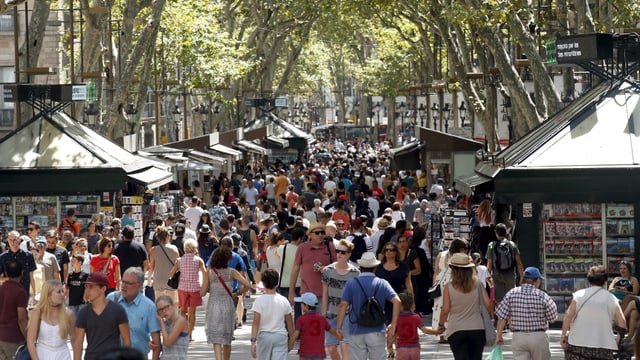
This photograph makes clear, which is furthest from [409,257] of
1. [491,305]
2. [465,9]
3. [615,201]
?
[465,9]

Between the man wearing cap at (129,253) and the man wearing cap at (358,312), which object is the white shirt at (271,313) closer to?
the man wearing cap at (358,312)

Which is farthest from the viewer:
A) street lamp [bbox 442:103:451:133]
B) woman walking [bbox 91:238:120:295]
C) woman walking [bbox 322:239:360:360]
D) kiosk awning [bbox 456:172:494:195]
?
street lamp [bbox 442:103:451:133]

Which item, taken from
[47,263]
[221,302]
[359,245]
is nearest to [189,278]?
[221,302]

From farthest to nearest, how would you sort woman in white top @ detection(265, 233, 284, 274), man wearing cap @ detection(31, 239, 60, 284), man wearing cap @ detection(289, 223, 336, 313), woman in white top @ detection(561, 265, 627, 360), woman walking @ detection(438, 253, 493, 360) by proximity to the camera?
woman in white top @ detection(265, 233, 284, 274) → man wearing cap @ detection(31, 239, 60, 284) → man wearing cap @ detection(289, 223, 336, 313) → woman walking @ detection(438, 253, 493, 360) → woman in white top @ detection(561, 265, 627, 360)

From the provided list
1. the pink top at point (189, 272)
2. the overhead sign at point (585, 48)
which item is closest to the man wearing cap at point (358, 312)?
the pink top at point (189, 272)

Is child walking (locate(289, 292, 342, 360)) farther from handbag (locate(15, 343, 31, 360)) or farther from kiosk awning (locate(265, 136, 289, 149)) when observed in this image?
kiosk awning (locate(265, 136, 289, 149))

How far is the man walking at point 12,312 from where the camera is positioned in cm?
1069

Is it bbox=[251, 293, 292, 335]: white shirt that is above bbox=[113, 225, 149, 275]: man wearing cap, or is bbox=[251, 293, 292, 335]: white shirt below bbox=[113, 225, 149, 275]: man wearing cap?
below

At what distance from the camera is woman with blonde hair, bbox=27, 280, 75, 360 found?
9555 mm

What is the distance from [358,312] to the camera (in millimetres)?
11398

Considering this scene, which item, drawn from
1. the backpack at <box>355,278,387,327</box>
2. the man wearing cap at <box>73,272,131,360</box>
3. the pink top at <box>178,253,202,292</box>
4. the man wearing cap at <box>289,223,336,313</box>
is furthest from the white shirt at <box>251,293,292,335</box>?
the pink top at <box>178,253,202,292</box>

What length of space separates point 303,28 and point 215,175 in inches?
523

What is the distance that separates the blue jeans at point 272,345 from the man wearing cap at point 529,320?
187 centimetres

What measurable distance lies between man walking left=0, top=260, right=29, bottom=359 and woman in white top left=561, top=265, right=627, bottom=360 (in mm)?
4467
